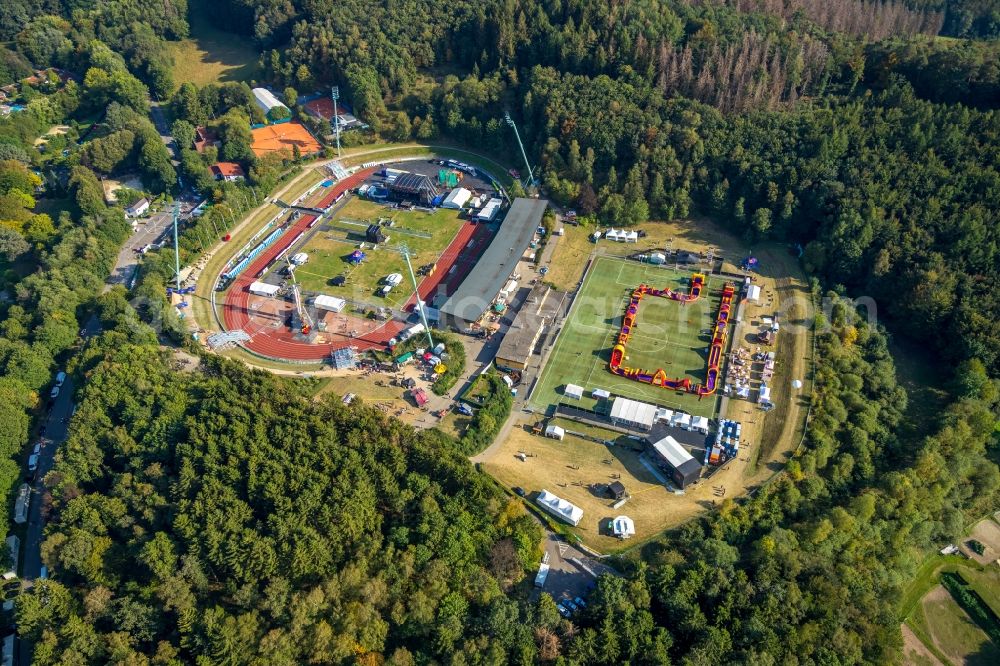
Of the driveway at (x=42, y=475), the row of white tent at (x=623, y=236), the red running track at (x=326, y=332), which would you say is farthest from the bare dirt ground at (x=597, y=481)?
the driveway at (x=42, y=475)

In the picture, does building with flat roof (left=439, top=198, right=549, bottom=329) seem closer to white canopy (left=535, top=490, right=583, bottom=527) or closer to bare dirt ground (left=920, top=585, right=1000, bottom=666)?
white canopy (left=535, top=490, right=583, bottom=527)

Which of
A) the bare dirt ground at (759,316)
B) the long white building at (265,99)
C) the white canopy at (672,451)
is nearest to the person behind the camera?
the white canopy at (672,451)

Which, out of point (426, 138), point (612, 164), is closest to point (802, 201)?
point (612, 164)

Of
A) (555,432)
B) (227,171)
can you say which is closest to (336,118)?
(227,171)

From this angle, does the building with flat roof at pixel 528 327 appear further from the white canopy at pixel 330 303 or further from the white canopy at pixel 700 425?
the white canopy at pixel 330 303

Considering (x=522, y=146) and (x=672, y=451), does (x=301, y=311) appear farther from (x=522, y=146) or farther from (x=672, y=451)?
(x=672, y=451)

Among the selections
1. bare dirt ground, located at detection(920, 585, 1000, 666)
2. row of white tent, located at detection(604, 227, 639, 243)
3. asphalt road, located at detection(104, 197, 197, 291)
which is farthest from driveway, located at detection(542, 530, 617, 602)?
asphalt road, located at detection(104, 197, 197, 291)
